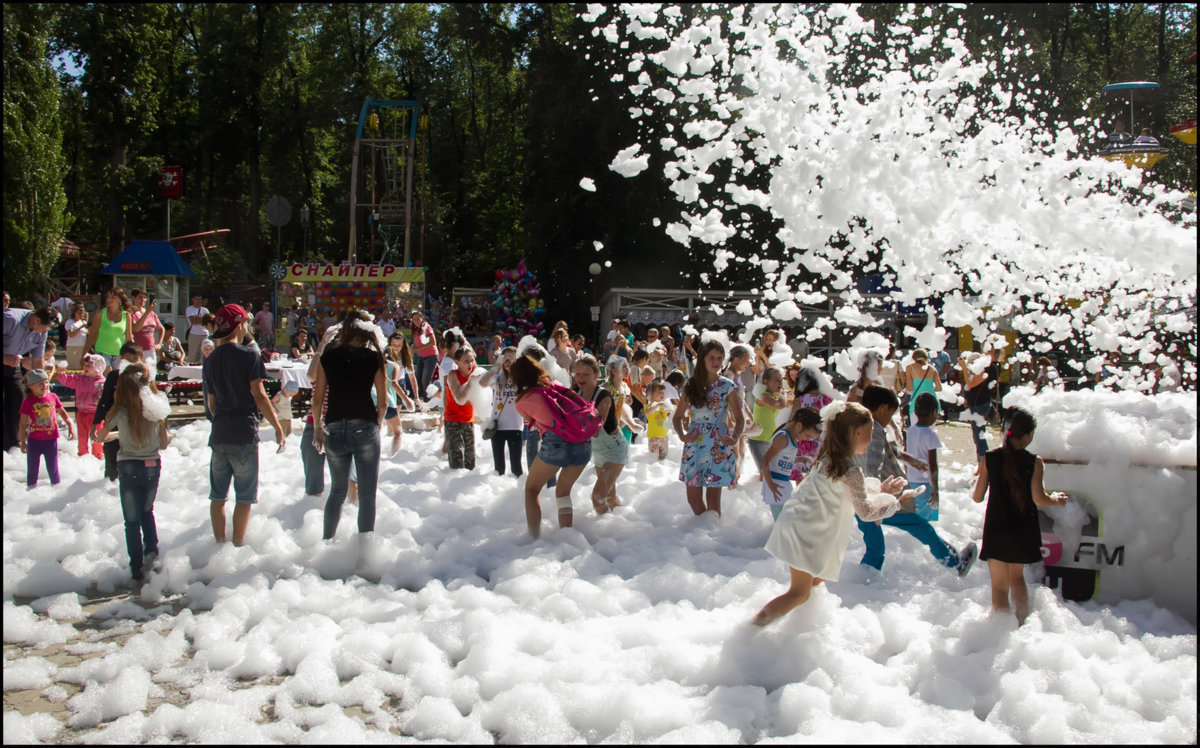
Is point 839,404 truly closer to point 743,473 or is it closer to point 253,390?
point 253,390

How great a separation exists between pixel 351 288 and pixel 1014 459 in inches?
868

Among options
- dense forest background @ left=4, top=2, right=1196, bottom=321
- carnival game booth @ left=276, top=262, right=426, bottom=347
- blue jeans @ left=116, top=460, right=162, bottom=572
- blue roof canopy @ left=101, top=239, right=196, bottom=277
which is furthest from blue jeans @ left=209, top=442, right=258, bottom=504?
blue roof canopy @ left=101, top=239, right=196, bottom=277

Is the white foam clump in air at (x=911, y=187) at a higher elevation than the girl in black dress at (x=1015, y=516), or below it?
higher

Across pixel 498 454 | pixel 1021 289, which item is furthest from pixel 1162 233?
pixel 498 454

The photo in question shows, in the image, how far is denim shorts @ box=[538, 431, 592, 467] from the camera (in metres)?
7.04

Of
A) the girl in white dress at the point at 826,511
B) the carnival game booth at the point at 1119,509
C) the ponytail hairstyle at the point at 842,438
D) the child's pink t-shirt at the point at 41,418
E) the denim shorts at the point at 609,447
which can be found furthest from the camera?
the child's pink t-shirt at the point at 41,418

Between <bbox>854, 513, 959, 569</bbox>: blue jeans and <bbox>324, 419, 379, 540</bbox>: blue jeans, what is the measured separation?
3528 millimetres

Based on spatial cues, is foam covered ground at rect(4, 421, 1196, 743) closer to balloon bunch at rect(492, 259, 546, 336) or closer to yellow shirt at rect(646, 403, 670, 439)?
yellow shirt at rect(646, 403, 670, 439)

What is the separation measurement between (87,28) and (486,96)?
23487 mm

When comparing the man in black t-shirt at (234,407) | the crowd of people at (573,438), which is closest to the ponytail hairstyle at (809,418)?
the crowd of people at (573,438)

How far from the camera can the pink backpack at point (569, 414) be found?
6949 millimetres

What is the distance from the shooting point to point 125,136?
35438mm

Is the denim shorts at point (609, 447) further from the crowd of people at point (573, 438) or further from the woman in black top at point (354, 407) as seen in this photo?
the woman in black top at point (354, 407)

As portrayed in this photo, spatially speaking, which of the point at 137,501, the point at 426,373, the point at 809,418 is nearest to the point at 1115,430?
the point at 809,418
